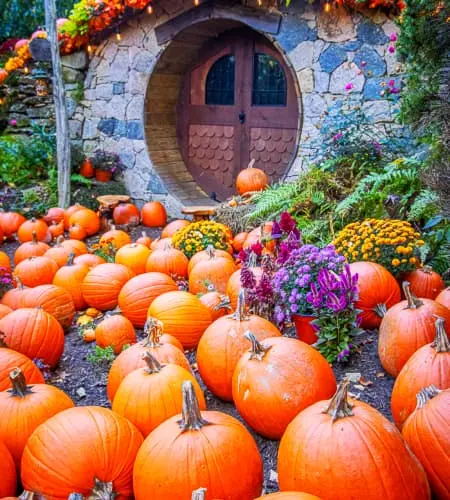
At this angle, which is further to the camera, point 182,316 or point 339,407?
point 182,316

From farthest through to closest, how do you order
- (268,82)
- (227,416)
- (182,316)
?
(268,82) → (182,316) → (227,416)

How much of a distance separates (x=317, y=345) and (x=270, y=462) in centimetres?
85

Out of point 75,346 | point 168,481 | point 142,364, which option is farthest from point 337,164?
point 168,481

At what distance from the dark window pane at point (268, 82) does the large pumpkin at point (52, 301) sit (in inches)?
187

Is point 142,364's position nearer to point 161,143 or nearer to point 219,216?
point 219,216

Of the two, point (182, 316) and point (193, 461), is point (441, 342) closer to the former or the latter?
point (193, 461)

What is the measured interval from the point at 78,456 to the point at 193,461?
478 mm

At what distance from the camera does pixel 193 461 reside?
185 centimetres

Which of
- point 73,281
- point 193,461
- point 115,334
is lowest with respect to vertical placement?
point 115,334

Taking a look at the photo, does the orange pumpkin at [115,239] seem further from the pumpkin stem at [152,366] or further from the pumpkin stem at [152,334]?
the pumpkin stem at [152,366]

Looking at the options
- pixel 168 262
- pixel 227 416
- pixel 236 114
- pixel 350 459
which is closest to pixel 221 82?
pixel 236 114

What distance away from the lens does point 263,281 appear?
3.30 m

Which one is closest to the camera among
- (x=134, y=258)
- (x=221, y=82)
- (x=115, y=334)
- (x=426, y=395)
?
(x=426, y=395)

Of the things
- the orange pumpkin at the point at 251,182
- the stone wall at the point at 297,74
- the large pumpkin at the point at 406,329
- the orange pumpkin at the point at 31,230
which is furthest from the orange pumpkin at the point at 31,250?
the large pumpkin at the point at 406,329
